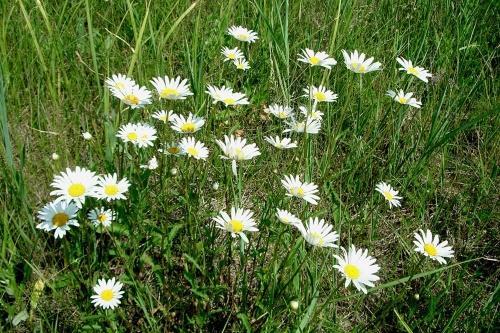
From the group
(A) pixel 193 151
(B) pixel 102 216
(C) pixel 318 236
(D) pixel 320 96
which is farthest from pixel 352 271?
(D) pixel 320 96

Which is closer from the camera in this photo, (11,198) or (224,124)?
(11,198)

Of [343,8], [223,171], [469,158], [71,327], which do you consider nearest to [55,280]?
[71,327]

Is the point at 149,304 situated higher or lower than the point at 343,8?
lower

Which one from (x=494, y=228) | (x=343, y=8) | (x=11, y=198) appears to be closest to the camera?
(x=11, y=198)

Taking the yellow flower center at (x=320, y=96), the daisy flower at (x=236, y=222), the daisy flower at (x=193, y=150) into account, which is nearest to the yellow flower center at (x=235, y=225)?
the daisy flower at (x=236, y=222)

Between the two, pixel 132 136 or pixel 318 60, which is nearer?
pixel 132 136

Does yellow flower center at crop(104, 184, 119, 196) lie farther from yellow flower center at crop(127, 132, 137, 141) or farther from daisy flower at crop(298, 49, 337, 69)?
daisy flower at crop(298, 49, 337, 69)

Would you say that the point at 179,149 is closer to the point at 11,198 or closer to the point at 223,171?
the point at 223,171

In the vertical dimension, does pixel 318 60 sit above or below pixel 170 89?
above

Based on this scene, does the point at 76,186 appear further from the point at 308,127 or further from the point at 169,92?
the point at 308,127
